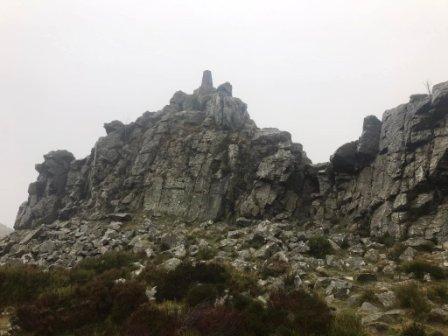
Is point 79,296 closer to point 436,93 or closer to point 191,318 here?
point 191,318

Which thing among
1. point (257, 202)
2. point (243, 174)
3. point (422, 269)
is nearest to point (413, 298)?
point (422, 269)

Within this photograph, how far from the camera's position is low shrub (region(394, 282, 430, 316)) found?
12750 millimetres

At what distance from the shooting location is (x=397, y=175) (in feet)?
87.7

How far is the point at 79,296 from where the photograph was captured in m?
16.2

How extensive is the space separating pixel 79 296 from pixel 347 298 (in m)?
11.9

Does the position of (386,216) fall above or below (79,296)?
above

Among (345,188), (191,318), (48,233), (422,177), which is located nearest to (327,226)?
(345,188)

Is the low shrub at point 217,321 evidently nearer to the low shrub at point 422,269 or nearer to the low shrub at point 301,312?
the low shrub at point 301,312

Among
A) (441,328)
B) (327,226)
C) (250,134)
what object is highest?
(250,134)

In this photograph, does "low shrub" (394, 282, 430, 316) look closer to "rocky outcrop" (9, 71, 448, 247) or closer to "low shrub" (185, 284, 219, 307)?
"low shrub" (185, 284, 219, 307)

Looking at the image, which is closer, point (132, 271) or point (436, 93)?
point (132, 271)

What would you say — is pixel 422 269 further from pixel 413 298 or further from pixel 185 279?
pixel 185 279

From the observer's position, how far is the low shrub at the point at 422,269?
16.3 metres

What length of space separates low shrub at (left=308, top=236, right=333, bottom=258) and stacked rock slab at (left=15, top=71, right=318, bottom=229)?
29.0 ft
